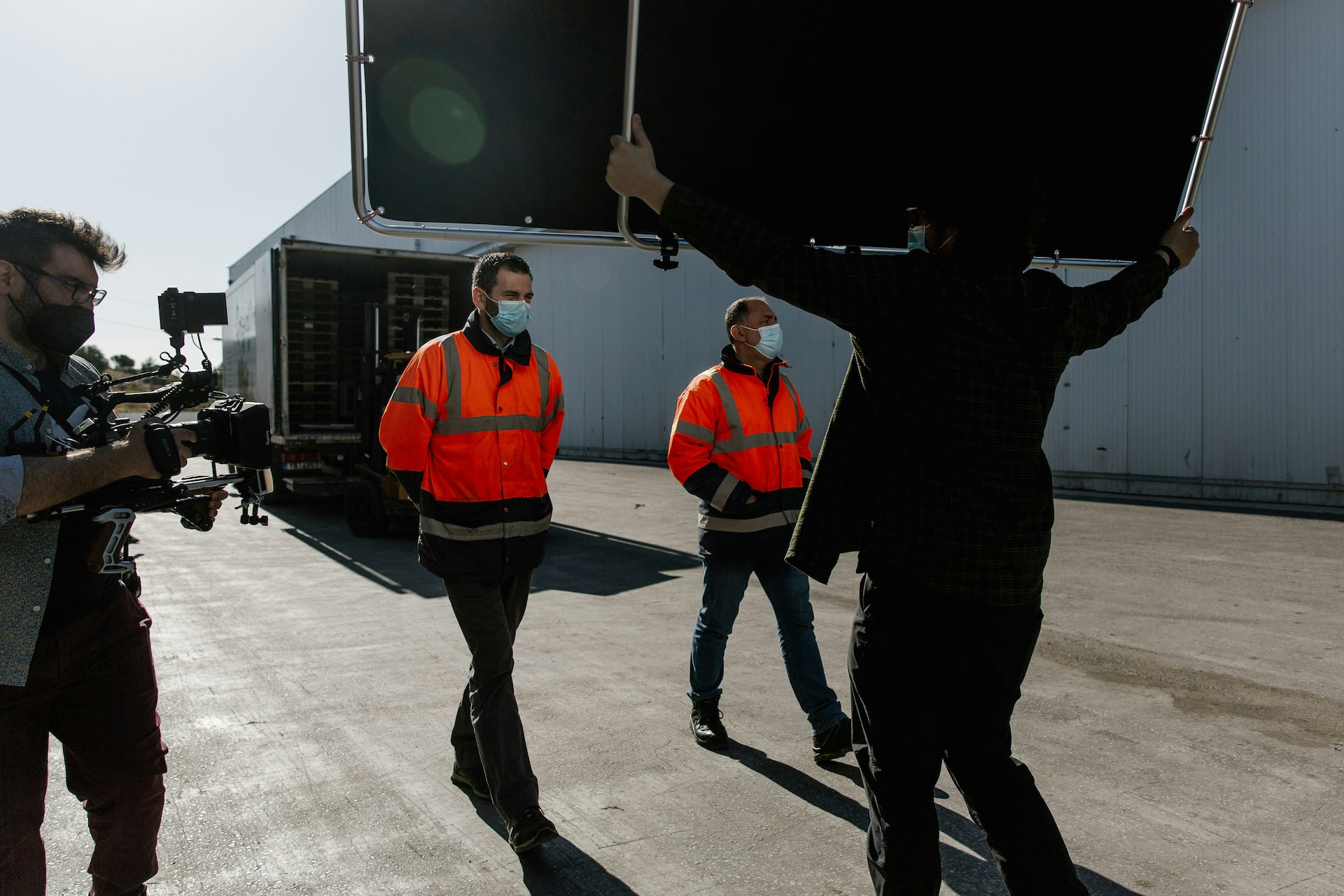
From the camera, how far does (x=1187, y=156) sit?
2844mm

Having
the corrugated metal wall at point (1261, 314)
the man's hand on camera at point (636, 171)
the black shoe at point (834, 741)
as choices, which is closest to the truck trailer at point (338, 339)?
the black shoe at point (834, 741)

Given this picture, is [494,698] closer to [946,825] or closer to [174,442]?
[174,442]

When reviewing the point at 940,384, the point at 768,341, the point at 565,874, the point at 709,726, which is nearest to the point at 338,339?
the point at 768,341

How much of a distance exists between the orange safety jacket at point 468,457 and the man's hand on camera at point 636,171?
1.54m

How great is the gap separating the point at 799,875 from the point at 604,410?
2571 cm

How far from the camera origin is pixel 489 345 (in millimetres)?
3666

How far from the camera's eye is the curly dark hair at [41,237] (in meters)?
2.35

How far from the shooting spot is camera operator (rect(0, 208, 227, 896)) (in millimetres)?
2223

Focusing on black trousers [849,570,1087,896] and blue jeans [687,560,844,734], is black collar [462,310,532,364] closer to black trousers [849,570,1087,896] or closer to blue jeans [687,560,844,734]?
blue jeans [687,560,844,734]

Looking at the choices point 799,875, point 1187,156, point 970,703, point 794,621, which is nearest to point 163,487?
point 970,703

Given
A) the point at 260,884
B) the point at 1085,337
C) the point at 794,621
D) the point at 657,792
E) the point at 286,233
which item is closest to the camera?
the point at 1085,337

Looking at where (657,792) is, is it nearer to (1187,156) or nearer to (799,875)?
(799,875)

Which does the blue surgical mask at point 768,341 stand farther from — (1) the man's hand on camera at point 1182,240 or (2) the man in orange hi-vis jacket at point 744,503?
(1) the man's hand on camera at point 1182,240

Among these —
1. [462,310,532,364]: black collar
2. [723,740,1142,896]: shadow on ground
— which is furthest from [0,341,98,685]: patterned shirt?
[723,740,1142,896]: shadow on ground
